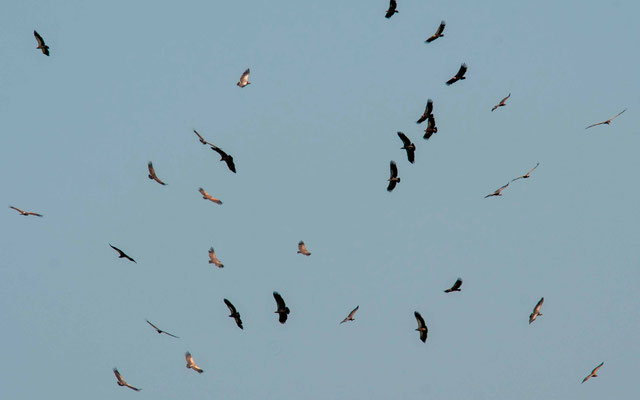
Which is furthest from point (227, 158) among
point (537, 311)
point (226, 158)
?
point (537, 311)

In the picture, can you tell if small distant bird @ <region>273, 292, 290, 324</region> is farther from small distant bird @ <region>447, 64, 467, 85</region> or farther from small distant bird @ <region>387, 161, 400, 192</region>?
small distant bird @ <region>447, 64, 467, 85</region>

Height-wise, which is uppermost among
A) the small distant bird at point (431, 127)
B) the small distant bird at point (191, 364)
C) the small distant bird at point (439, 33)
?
the small distant bird at point (439, 33)

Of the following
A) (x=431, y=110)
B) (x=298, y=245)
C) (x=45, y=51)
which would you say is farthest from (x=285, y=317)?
(x=45, y=51)

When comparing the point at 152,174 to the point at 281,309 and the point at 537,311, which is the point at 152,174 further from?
the point at 537,311

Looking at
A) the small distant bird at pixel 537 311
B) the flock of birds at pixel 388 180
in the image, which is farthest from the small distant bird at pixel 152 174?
the small distant bird at pixel 537 311

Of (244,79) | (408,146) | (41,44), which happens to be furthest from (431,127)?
(41,44)

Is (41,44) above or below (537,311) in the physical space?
above

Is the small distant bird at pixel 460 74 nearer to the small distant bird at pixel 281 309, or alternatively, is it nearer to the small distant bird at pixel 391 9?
the small distant bird at pixel 391 9

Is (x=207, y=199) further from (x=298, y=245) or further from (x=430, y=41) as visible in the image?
(x=430, y=41)

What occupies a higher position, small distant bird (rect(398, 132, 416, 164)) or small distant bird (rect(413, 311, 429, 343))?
small distant bird (rect(398, 132, 416, 164))

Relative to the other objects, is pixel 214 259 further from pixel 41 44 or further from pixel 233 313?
pixel 41 44

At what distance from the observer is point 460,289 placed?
236 feet

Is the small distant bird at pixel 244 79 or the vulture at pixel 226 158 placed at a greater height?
the small distant bird at pixel 244 79

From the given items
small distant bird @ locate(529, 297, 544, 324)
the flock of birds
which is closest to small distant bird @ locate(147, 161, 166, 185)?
the flock of birds
